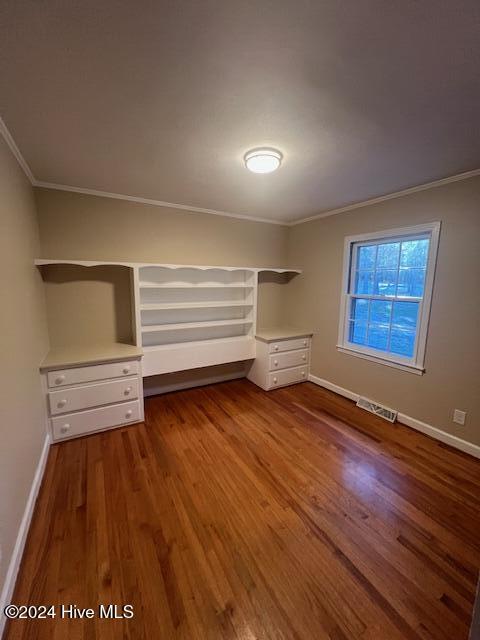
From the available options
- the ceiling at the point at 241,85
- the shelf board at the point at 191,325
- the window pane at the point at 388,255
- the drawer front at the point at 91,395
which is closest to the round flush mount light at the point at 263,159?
the ceiling at the point at 241,85

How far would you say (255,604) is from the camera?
3.89 ft

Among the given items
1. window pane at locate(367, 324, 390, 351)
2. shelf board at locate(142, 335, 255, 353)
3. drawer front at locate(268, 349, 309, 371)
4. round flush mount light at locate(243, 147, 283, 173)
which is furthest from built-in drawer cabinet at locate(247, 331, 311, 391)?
round flush mount light at locate(243, 147, 283, 173)

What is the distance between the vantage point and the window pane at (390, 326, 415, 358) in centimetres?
265

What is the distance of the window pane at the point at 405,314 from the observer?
2615 mm

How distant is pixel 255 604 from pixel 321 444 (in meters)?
1.37

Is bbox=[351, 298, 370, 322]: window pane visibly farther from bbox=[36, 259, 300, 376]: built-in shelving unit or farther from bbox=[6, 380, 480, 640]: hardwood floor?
bbox=[6, 380, 480, 640]: hardwood floor

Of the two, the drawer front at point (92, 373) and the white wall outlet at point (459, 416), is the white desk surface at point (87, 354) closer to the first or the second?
the drawer front at point (92, 373)

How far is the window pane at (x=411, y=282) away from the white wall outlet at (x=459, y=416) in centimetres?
109

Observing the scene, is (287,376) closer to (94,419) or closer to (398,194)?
(94,419)

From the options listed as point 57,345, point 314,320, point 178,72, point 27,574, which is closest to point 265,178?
point 178,72

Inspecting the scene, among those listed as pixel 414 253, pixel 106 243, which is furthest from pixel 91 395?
pixel 414 253

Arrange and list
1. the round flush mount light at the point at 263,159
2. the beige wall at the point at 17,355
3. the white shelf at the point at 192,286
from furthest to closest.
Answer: the white shelf at the point at 192,286 → the round flush mount light at the point at 263,159 → the beige wall at the point at 17,355

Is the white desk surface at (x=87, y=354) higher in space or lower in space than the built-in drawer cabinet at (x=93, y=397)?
higher

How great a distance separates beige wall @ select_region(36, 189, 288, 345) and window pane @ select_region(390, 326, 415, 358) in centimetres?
220
